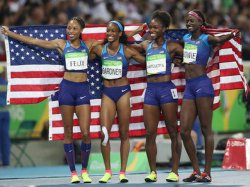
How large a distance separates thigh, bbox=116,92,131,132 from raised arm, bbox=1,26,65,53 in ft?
3.41

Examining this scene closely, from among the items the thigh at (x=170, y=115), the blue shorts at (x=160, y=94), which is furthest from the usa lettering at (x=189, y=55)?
the thigh at (x=170, y=115)

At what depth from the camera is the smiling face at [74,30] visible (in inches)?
445

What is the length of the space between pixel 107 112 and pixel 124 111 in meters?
0.23

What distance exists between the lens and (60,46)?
11.5 metres

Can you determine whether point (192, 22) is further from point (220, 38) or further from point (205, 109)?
point (205, 109)

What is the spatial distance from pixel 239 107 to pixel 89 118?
19.4 feet

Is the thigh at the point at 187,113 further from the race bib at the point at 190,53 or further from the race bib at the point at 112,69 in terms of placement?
the race bib at the point at 112,69

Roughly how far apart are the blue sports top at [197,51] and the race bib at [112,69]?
85 cm

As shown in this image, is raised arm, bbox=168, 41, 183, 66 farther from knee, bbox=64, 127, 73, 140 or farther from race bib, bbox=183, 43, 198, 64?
knee, bbox=64, 127, 73, 140

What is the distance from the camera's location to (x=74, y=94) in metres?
11.2

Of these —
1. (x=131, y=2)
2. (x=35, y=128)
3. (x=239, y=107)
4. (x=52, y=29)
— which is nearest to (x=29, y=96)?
(x=52, y=29)

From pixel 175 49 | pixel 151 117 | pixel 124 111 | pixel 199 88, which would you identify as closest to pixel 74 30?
pixel 124 111

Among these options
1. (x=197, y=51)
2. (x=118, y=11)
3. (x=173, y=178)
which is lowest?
(x=173, y=178)

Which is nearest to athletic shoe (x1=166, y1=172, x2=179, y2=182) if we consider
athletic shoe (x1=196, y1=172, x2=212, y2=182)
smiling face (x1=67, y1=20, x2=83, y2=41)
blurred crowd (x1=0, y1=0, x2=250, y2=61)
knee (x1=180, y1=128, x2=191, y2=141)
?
athletic shoe (x1=196, y1=172, x2=212, y2=182)
